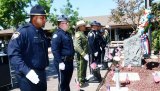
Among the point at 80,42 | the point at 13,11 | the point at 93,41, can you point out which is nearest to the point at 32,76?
the point at 80,42

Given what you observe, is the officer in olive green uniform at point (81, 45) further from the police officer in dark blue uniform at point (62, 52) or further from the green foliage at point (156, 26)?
the green foliage at point (156, 26)

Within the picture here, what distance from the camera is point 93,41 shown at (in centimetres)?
1080

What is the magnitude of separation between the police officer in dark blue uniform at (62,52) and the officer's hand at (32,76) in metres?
2.14

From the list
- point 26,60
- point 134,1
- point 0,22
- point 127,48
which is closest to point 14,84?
point 127,48

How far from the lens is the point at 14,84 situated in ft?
34.0

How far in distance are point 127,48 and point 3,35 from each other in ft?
140

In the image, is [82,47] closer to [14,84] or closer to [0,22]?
[14,84]

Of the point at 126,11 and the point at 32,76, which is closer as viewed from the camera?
the point at 32,76

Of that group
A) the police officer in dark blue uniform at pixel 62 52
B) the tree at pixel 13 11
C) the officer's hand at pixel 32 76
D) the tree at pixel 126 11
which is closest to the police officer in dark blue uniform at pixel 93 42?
the police officer in dark blue uniform at pixel 62 52

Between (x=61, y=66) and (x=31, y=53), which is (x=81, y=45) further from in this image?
(x=31, y=53)

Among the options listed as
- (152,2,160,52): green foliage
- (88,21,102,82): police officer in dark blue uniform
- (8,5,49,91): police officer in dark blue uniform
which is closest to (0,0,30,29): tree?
(152,2,160,52): green foliage

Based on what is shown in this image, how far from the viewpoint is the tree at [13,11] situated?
68.2ft

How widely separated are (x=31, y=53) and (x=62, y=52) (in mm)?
2138

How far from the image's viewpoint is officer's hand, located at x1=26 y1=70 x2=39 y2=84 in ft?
15.2
